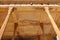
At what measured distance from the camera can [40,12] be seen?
2068 mm

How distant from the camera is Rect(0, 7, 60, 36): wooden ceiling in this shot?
2.04 meters

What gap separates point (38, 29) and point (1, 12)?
2.28 ft

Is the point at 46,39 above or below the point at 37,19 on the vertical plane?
below

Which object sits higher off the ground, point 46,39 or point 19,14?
point 19,14

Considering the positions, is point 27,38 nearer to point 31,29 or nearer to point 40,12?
point 31,29

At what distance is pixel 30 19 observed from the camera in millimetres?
2213

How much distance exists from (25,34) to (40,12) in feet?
1.85

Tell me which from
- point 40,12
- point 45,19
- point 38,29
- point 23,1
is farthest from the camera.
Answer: point 38,29

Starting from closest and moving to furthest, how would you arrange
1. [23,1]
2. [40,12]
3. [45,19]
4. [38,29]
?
1. [23,1]
2. [40,12]
3. [45,19]
4. [38,29]

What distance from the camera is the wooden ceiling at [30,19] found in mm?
2045

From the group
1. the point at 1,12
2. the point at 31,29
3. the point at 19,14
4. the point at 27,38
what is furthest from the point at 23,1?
the point at 27,38

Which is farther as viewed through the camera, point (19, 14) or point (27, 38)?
point (27, 38)

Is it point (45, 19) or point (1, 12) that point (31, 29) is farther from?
point (1, 12)

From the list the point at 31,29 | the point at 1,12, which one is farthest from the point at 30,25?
the point at 1,12
